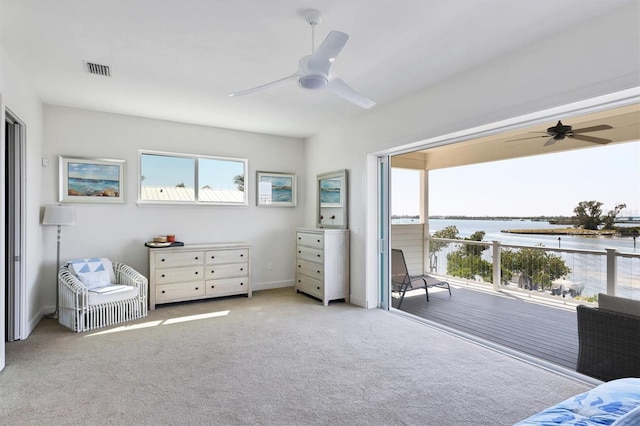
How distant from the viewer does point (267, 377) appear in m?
2.72

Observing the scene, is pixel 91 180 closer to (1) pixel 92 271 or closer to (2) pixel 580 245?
(1) pixel 92 271

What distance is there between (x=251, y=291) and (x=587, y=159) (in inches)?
218

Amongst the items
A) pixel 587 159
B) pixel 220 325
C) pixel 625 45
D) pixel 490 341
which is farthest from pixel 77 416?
pixel 587 159

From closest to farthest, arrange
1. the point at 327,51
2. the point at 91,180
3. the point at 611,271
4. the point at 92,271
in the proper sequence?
the point at 327,51
the point at 92,271
the point at 611,271
the point at 91,180

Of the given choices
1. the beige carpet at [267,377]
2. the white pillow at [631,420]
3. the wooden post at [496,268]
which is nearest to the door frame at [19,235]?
the beige carpet at [267,377]

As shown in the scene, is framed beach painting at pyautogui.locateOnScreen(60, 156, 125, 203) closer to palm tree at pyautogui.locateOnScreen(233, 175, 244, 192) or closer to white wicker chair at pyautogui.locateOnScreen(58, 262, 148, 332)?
white wicker chair at pyautogui.locateOnScreen(58, 262, 148, 332)

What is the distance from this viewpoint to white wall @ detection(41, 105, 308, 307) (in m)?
4.56

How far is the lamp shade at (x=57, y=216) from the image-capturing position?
4059 millimetres

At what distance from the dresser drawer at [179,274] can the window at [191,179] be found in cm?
108

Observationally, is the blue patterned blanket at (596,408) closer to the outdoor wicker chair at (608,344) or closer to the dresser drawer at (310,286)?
the outdoor wicker chair at (608,344)

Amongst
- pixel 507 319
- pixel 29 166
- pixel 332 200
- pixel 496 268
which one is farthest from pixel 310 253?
pixel 29 166

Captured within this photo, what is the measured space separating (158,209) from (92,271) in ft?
4.13

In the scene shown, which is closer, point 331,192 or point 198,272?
point 198,272

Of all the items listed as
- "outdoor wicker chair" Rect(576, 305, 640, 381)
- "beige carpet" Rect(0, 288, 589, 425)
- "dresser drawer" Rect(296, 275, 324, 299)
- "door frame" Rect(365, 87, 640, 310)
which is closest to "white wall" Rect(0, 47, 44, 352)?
"beige carpet" Rect(0, 288, 589, 425)
